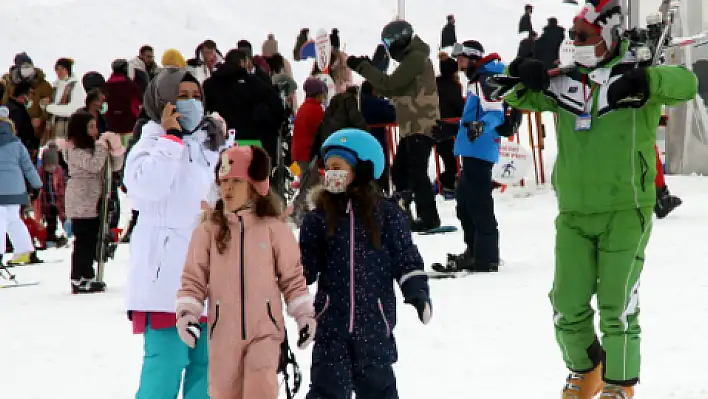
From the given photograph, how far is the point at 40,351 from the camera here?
721cm

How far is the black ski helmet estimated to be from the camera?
426 inches

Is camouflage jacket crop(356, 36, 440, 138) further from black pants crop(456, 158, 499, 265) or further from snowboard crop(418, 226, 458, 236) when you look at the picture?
black pants crop(456, 158, 499, 265)

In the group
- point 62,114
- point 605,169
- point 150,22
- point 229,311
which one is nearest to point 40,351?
point 229,311

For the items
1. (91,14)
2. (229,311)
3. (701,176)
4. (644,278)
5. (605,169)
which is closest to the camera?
(229,311)

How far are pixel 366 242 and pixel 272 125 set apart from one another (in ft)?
21.7

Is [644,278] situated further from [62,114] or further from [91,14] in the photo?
[91,14]

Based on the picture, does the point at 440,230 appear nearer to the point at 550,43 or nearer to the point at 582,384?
the point at 582,384

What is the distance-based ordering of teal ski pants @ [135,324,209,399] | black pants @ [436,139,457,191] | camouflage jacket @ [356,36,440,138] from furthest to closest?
1. black pants @ [436,139,457,191]
2. camouflage jacket @ [356,36,440,138]
3. teal ski pants @ [135,324,209,399]

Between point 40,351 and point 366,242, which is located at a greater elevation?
point 366,242

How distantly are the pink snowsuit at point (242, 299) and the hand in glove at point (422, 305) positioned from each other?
0.42 m

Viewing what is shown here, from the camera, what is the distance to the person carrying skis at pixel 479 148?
29.6 feet

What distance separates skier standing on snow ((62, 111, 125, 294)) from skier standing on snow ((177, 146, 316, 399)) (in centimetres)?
576

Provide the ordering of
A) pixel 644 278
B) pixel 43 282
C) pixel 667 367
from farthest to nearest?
pixel 43 282 → pixel 644 278 → pixel 667 367

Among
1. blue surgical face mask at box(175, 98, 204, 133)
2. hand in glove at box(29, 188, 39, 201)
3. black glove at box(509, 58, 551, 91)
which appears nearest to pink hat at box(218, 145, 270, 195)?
blue surgical face mask at box(175, 98, 204, 133)
